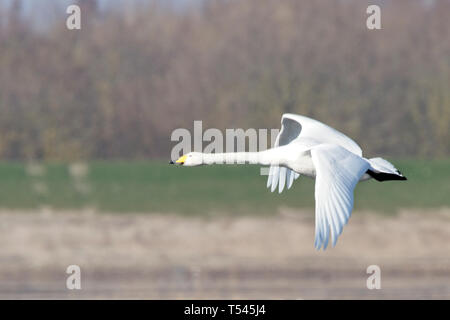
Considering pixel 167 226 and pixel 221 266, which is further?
pixel 167 226

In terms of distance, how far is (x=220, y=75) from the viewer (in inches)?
1289

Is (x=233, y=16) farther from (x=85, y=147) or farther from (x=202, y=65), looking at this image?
(x=85, y=147)

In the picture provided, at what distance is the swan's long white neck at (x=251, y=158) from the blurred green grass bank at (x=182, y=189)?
11.1m

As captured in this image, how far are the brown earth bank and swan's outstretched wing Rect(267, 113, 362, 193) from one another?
4.91m

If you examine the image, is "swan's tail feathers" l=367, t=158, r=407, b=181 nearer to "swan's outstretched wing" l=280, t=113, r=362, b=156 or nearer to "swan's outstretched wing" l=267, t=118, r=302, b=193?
"swan's outstretched wing" l=280, t=113, r=362, b=156

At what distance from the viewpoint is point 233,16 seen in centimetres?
3459

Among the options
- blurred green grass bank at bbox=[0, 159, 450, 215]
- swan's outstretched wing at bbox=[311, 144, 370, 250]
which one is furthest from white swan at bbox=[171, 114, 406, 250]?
blurred green grass bank at bbox=[0, 159, 450, 215]

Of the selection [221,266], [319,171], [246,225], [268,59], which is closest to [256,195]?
[246,225]

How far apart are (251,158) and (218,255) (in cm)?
977

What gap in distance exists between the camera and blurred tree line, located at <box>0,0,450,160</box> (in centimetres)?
3097

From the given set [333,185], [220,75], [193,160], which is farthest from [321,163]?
[220,75]

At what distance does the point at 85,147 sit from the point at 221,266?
33.9 ft

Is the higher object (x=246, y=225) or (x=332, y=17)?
(x=332, y=17)

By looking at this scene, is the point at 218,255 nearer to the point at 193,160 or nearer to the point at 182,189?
the point at 182,189
